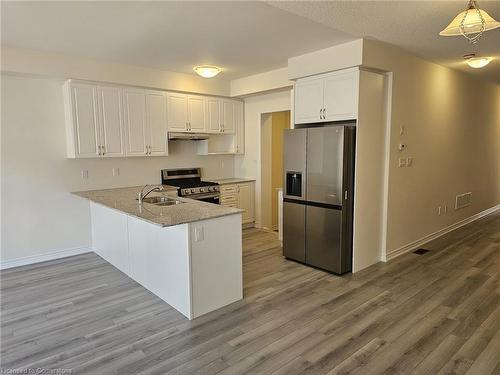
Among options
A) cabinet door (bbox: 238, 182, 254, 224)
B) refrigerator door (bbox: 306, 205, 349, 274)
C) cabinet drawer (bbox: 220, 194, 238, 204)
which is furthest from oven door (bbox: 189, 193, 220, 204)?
refrigerator door (bbox: 306, 205, 349, 274)

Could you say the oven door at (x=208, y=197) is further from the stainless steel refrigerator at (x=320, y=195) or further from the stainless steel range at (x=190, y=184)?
the stainless steel refrigerator at (x=320, y=195)

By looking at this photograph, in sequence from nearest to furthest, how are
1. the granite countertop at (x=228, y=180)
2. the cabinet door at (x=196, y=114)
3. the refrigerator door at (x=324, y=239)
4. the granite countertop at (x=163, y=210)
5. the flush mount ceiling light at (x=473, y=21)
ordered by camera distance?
the flush mount ceiling light at (x=473, y=21) < the granite countertop at (x=163, y=210) < the refrigerator door at (x=324, y=239) < the cabinet door at (x=196, y=114) < the granite countertop at (x=228, y=180)

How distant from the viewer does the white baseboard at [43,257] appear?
4.32 metres

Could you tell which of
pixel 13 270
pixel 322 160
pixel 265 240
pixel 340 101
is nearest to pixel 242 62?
pixel 340 101

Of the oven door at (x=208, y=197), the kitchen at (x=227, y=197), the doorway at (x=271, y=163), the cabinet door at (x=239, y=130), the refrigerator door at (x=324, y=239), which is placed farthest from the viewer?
the cabinet door at (x=239, y=130)

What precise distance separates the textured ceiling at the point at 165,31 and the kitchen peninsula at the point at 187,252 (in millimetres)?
1805

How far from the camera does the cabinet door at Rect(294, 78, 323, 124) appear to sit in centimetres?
416

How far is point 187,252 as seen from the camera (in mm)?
2912

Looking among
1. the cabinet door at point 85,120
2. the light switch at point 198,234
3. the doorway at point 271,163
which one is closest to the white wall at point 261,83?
the doorway at point 271,163

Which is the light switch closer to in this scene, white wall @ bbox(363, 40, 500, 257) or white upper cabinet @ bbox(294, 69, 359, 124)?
white upper cabinet @ bbox(294, 69, 359, 124)

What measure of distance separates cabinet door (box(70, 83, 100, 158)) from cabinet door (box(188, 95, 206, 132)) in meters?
1.52

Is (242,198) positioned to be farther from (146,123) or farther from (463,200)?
(463,200)

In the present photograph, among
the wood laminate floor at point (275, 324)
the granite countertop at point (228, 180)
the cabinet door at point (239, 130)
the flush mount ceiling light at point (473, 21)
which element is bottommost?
the wood laminate floor at point (275, 324)

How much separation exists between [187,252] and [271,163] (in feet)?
12.3
